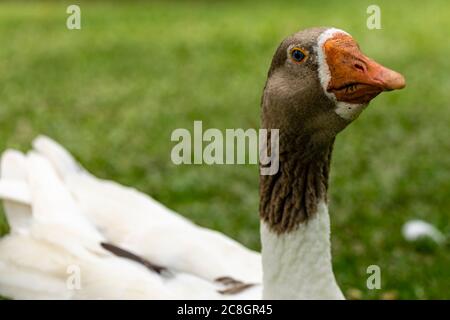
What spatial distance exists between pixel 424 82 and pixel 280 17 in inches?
126

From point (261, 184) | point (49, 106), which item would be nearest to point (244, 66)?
point (49, 106)

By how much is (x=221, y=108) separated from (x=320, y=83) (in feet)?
14.0

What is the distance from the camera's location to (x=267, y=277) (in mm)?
2867

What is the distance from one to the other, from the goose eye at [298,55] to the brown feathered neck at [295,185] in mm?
264

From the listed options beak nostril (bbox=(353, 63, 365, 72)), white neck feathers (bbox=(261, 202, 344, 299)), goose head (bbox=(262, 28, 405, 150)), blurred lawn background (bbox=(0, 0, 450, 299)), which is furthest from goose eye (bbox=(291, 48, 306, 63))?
blurred lawn background (bbox=(0, 0, 450, 299))

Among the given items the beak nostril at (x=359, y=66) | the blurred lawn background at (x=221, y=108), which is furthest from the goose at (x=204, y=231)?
the blurred lawn background at (x=221, y=108)

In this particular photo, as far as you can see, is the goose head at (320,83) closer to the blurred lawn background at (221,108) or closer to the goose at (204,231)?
the goose at (204,231)

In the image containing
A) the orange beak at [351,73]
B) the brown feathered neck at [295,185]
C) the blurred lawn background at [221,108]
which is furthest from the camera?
the blurred lawn background at [221,108]

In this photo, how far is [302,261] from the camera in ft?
9.20

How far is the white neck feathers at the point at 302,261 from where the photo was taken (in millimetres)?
Result: 2799

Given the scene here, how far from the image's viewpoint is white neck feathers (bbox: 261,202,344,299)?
2799mm

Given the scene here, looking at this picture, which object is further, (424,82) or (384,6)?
(384,6)

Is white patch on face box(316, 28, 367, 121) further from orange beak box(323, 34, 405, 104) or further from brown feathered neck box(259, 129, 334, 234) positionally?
brown feathered neck box(259, 129, 334, 234)
